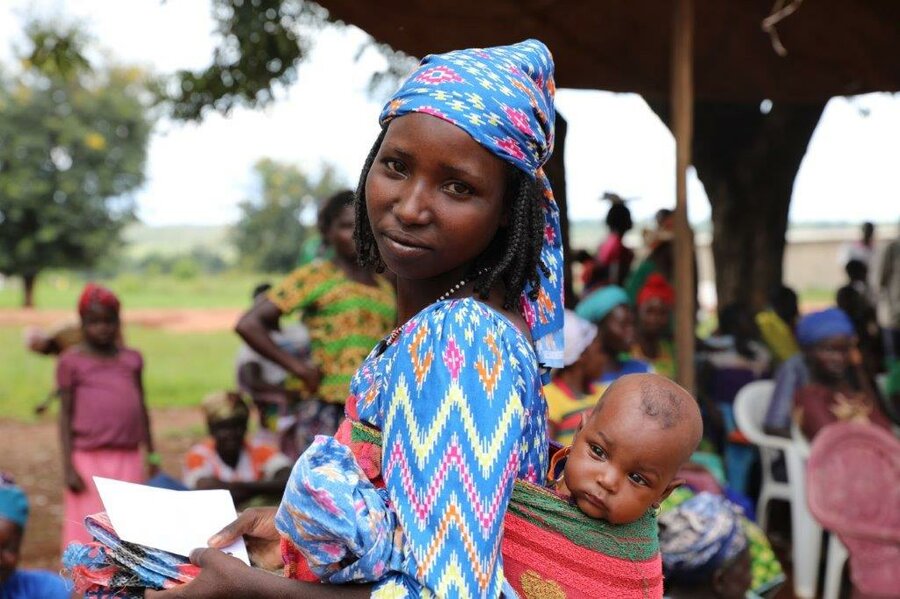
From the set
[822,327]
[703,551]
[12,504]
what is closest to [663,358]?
[822,327]

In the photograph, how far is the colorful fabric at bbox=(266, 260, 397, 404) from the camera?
4.97 m

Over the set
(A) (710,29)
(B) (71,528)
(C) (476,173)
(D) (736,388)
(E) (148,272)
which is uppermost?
(A) (710,29)

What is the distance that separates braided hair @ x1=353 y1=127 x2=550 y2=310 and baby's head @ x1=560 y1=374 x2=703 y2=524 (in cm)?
24

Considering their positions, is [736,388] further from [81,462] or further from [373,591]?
[373,591]

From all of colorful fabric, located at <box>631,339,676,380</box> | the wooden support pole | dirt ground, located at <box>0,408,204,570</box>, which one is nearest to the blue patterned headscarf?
the wooden support pole

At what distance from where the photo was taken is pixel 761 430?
6168 millimetres

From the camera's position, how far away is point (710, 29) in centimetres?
506

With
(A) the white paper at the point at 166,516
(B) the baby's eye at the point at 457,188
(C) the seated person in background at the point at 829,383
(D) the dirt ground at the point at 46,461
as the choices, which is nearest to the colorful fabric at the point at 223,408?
(D) the dirt ground at the point at 46,461

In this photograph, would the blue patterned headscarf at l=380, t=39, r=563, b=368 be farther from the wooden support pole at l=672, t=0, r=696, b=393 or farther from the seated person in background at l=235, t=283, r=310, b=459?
the seated person in background at l=235, t=283, r=310, b=459

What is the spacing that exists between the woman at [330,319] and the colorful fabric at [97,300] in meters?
0.79

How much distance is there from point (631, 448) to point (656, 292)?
4807 millimetres

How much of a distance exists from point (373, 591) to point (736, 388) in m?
5.89

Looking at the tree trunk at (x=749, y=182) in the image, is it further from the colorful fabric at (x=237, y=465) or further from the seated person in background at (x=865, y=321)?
the colorful fabric at (x=237, y=465)

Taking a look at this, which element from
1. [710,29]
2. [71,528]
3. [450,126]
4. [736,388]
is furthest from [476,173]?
[736,388]
